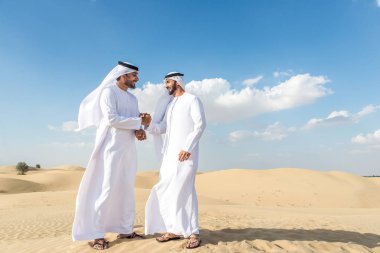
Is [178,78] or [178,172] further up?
[178,78]

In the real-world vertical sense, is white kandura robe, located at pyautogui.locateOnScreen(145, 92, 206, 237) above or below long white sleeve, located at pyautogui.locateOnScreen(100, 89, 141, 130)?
below

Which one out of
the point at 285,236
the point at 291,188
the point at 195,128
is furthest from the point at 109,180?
the point at 291,188

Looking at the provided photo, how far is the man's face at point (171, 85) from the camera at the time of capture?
20.1ft

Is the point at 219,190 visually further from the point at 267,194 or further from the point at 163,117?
the point at 163,117

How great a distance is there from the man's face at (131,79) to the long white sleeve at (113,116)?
1.09 ft

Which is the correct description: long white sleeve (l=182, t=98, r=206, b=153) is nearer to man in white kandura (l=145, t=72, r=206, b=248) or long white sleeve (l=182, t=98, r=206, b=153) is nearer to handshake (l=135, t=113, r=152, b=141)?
man in white kandura (l=145, t=72, r=206, b=248)

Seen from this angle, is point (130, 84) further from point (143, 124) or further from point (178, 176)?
point (178, 176)

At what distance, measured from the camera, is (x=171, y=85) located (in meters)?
6.12

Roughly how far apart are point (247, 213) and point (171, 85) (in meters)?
9.42

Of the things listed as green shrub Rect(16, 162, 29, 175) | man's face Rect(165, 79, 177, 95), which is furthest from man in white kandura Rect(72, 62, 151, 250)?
green shrub Rect(16, 162, 29, 175)

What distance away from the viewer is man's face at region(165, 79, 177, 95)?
612cm

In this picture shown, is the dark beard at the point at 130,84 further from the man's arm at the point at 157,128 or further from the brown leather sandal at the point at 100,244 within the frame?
the brown leather sandal at the point at 100,244

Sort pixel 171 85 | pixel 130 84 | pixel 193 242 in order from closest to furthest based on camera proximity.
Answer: pixel 193 242
pixel 171 85
pixel 130 84

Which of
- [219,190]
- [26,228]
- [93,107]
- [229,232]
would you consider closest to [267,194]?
[219,190]
